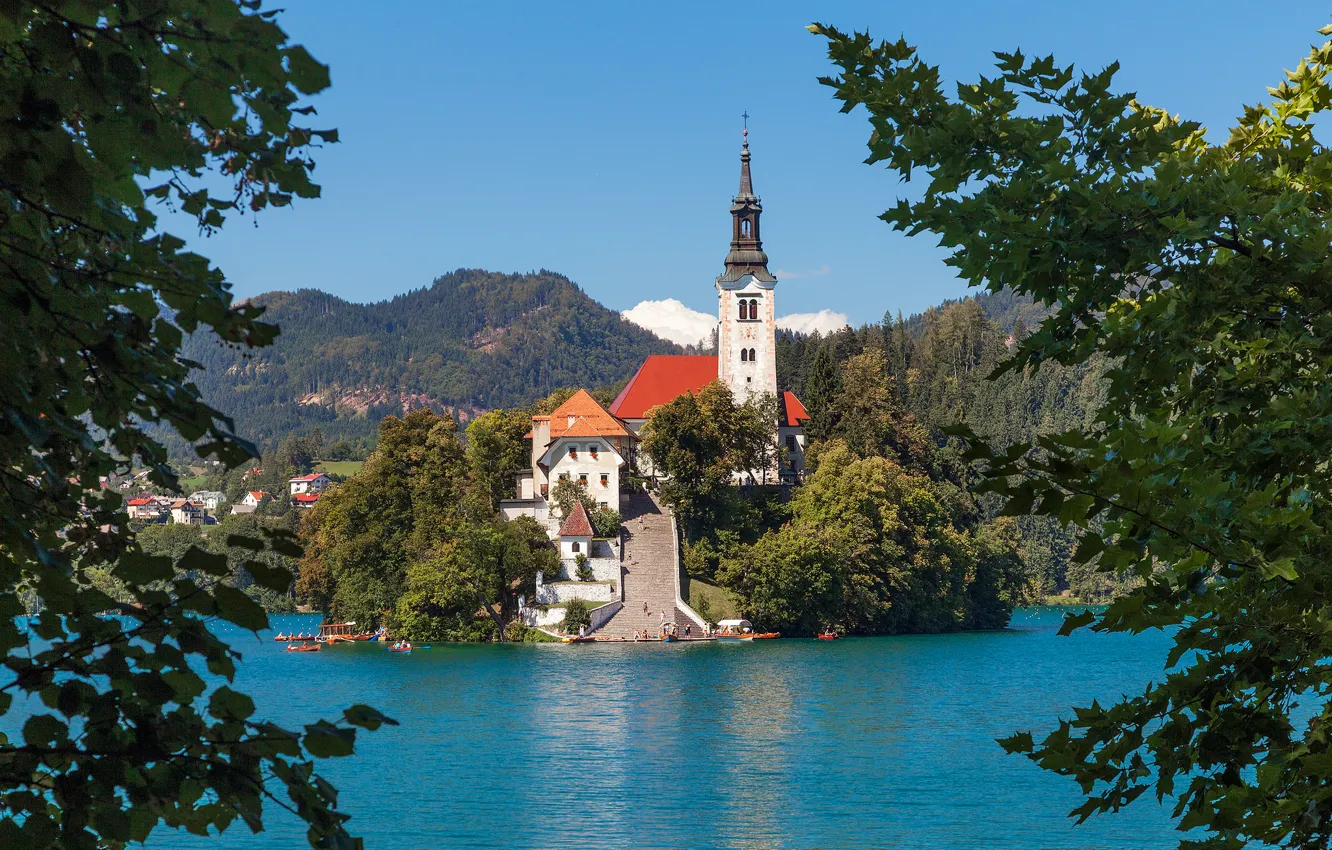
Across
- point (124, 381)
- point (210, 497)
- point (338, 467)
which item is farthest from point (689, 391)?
point (338, 467)

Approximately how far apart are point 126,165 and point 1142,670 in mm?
41640

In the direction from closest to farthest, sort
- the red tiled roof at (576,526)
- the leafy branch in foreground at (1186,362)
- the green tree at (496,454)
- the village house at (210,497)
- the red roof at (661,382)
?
the leafy branch in foreground at (1186,362)
the red tiled roof at (576,526)
the green tree at (496,454)
the red roof at (661,382)
the village house at (210,497)

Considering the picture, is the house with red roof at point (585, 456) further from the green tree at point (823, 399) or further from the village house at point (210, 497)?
the village house at point (210, 497)

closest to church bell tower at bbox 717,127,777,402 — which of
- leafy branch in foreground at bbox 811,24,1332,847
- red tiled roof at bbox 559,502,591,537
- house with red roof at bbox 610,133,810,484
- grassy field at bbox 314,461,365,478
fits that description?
house with red roof at bbox 610,133,810,484

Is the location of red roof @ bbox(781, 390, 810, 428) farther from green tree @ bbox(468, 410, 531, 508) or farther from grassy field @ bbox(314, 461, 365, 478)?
grassy field @ bbox(314, 461, 365, 478)

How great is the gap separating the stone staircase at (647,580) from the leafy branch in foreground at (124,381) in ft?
144

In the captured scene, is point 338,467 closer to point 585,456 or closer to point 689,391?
point 689,391

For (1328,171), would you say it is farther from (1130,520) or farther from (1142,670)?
(1142,670)

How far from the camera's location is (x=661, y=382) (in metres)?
61.2

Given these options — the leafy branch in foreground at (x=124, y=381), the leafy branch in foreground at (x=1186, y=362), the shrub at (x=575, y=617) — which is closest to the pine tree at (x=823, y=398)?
the shrub at (x=575, y=617)

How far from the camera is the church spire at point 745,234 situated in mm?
58531

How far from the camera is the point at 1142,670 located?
40.3 m

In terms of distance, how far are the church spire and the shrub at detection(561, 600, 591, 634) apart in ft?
59.0

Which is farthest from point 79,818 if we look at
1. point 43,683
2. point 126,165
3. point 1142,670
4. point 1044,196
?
point 1142,670
